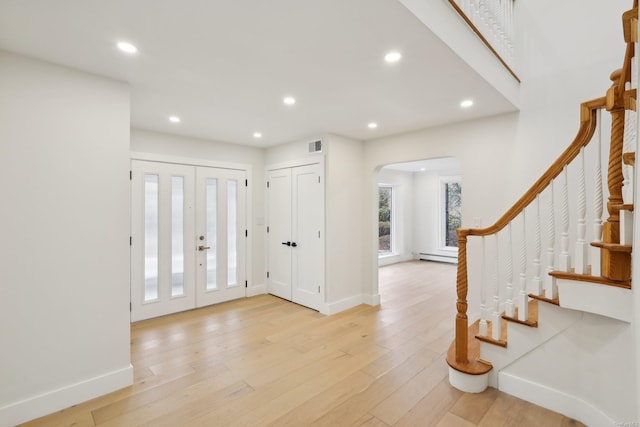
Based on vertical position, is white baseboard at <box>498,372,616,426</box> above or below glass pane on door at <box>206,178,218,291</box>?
below

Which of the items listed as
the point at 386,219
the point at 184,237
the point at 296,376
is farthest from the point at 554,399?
the point at 386,219

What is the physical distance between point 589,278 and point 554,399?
0.97m

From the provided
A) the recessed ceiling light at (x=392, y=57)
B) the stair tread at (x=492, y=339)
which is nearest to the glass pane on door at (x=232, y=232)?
the recessed ceiling light at (x=392, y=57)

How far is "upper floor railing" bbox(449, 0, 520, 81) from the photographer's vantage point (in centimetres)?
245

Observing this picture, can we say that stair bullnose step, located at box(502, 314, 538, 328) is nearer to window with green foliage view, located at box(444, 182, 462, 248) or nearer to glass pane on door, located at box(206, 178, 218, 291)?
glass pane on door, located at box(206, 178, 218, 291)

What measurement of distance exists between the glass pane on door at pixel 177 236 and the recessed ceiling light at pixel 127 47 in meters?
2.38

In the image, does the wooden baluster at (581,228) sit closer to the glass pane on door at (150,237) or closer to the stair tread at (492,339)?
the stair tread at (492,339)

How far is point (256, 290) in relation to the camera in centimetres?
521

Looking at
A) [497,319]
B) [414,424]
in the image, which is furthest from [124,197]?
[497,319]

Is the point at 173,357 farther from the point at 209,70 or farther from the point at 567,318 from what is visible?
the point at 567,318

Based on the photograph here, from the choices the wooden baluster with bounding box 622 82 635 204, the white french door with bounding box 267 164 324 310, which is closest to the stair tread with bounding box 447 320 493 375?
the wooden baluster with bounding box 622 82 635 204

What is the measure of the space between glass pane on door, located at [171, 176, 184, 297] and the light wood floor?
17.8 inches

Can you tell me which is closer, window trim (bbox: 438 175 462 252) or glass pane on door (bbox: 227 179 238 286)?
glass pane on door (bbox: 227 179 238 286)

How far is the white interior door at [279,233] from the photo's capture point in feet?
16.1
